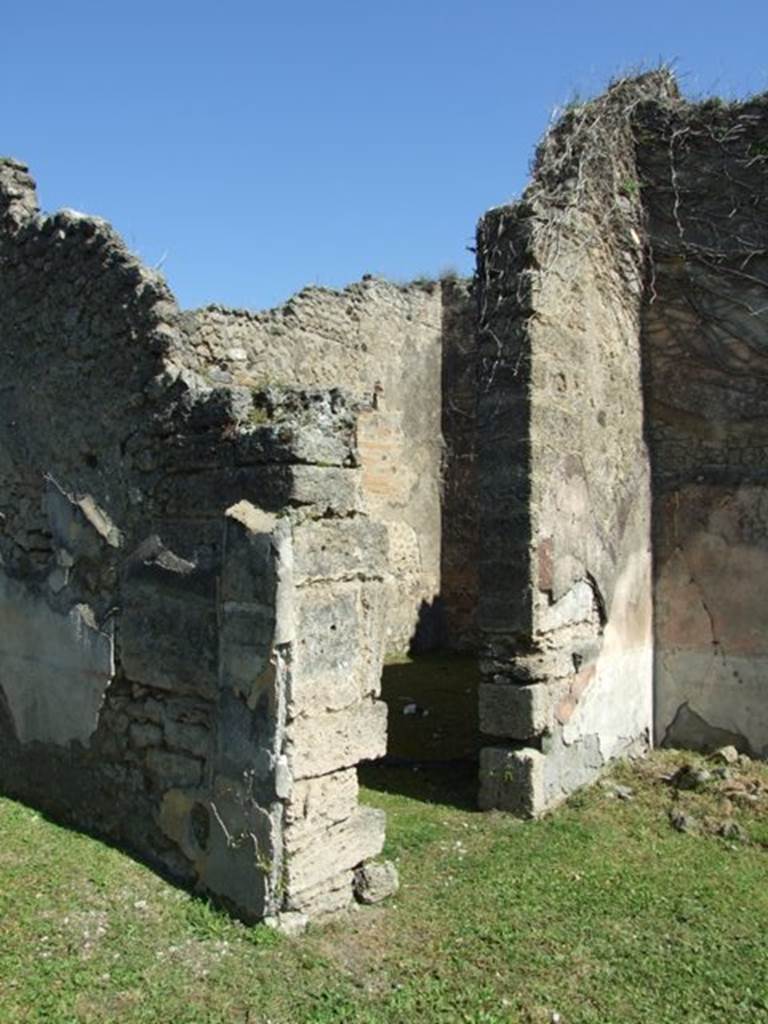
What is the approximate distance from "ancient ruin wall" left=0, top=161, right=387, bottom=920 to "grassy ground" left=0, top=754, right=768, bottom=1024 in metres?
0.24

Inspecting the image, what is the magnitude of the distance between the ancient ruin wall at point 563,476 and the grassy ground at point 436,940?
82 cm

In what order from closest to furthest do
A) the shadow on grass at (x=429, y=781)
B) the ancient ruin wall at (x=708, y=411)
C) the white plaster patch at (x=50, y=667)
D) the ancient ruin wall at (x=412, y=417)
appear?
the white plaster patch at (x=50, y=667) < the shadow on grass at (x=429, y=781) < the ancient ruin wall at (x=708, y=411) < the ancient ruin wall at (x=412, y=417)

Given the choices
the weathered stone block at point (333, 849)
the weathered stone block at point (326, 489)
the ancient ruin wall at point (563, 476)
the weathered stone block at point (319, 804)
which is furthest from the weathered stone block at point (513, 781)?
the weathered stone block at point (326, 489)

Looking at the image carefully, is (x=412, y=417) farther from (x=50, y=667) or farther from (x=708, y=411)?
(x=50, y=667)

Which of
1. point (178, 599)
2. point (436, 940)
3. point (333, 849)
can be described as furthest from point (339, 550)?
point (436, 940)

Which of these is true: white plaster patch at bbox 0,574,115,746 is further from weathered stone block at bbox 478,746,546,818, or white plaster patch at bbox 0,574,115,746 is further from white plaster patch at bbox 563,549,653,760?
white plaster patch at bbox 563,549,653,760

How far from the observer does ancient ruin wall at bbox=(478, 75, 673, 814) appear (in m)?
5.52

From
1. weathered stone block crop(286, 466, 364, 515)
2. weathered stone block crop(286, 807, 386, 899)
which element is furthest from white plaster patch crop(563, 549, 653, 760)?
weathered stone block crop(286, 466, 364, 515)

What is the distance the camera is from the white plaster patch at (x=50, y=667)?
14.9ft

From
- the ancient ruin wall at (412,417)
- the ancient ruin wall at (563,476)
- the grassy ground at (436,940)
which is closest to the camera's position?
the grassy ground at (436,940)

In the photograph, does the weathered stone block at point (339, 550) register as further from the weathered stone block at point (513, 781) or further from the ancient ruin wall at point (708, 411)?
the ancient ruin wall at point (708, 411)

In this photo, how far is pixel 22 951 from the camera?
11.2ft

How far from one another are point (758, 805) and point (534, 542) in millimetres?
1903

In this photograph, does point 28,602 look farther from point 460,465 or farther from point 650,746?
point 460,465
